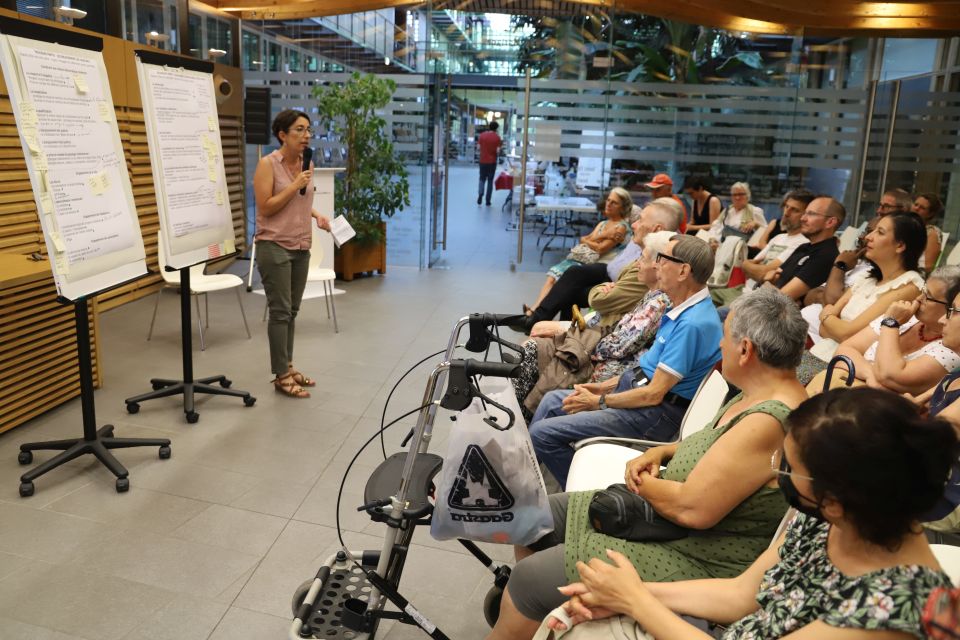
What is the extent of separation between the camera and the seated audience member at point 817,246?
16.1ft

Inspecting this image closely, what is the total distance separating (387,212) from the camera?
8781mm

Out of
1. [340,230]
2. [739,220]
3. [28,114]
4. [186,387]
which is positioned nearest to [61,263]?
[28,114]

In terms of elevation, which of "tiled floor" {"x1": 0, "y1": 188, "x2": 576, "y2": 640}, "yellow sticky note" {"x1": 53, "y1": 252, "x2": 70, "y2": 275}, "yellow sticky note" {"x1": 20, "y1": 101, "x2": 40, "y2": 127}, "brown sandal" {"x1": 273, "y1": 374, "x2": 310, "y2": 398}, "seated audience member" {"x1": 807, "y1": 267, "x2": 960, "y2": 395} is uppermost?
"yellow sticky note" {"x1": 20, "y1": 101, "x2": 40, "y2": 127}

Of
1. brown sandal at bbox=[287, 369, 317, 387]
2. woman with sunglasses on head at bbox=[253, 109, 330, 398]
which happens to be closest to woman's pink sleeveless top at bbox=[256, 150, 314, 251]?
woman with sunglasses on head at bbox=[253, 109, 330, 398]

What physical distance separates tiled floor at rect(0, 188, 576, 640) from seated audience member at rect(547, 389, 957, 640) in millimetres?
1445

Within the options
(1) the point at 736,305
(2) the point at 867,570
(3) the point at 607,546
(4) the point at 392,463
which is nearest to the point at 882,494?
(2) the point at 867,570

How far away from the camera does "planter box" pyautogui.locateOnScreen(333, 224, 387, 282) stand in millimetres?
8641

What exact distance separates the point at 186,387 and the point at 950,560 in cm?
399

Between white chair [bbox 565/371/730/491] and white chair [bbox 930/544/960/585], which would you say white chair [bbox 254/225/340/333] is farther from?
white chair [bbox 930/544/960/585]

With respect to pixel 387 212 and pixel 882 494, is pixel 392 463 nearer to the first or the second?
pixel 882 494

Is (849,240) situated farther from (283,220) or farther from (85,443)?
(85,443)

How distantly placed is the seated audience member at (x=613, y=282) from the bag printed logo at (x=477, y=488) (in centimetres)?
64

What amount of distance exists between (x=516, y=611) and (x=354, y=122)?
7.00m

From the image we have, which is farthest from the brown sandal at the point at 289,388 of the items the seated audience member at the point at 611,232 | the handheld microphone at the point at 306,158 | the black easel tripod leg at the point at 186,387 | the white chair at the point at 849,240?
the white chair at the point at 849,240
